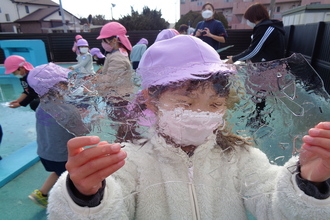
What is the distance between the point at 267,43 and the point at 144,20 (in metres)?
20.5

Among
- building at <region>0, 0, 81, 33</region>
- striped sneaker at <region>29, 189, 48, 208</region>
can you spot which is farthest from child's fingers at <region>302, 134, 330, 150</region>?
building at <region>0, 0, 81, 33</region>

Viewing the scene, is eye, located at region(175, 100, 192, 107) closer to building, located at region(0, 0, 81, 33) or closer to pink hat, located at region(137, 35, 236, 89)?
pink hat, located at region(137, 35, 236, 89)

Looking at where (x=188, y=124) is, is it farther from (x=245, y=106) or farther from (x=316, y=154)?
(x=316, y=154)

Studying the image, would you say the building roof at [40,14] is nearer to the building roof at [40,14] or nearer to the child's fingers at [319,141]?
the building roof at [40,14]

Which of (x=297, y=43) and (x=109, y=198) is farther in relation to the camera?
(x=297, y=43)

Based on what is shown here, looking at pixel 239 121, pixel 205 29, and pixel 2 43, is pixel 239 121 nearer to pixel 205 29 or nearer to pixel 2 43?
pixel 205 29

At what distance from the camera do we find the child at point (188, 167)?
2.29 feet

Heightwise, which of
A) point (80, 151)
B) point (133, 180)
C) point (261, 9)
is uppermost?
point (261, 9)

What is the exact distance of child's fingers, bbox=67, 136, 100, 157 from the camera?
25.4 inches

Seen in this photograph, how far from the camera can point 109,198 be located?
76cm

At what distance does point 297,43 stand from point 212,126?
590 centimetres

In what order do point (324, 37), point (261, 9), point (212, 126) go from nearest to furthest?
point (212, 126), point (261, 9), point (324, 37)

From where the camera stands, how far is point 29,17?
35.2 meters

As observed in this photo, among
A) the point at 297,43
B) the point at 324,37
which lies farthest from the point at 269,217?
the point at 297,43
